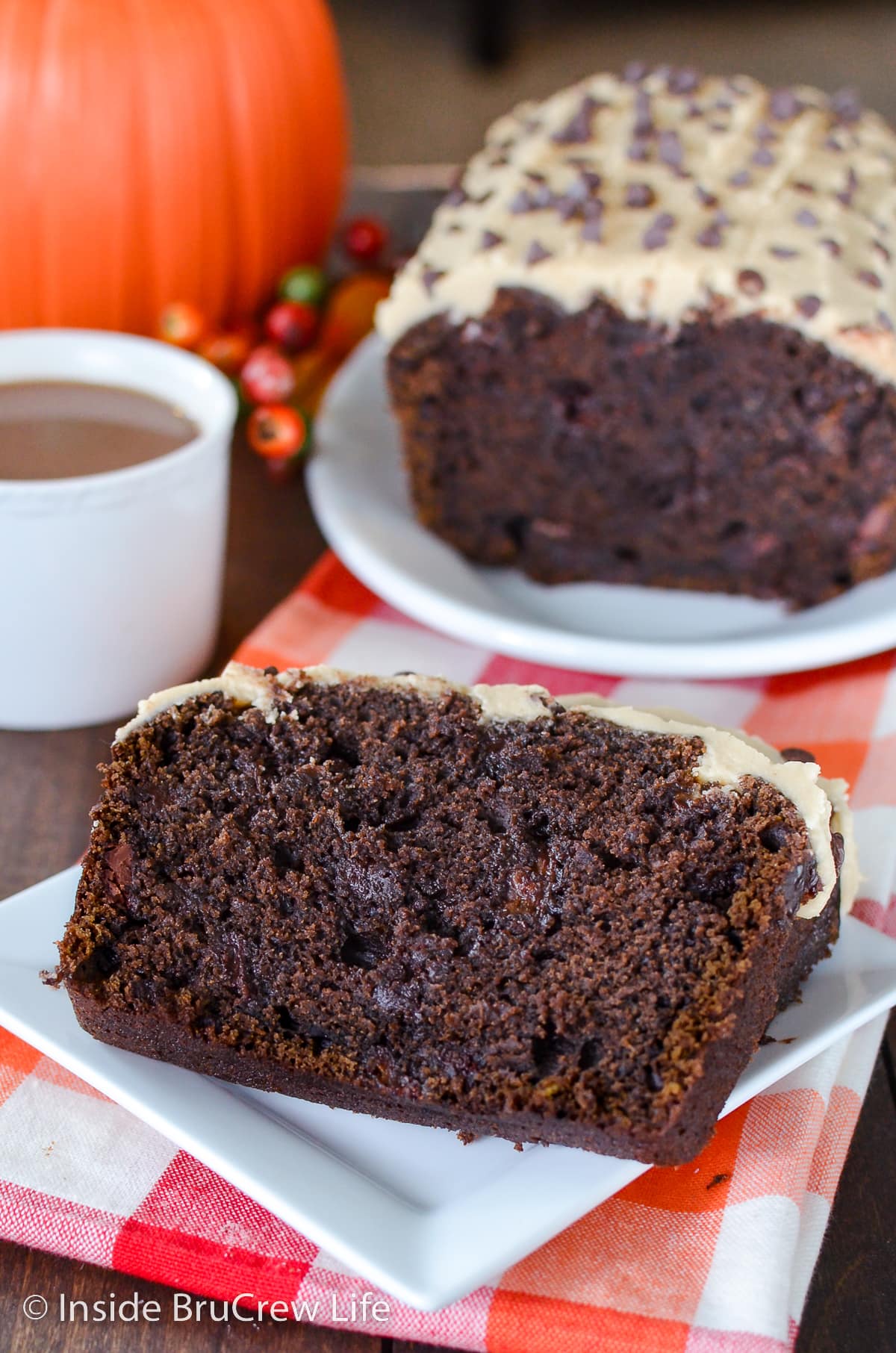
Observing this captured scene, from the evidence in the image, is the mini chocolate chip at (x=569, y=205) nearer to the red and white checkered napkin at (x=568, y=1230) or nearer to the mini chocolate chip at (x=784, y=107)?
the mini chocolate chip at (x=784, y=107)

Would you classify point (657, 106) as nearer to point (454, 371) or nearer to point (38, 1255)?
point (454, 371)

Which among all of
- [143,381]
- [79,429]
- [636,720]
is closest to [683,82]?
[143,381]

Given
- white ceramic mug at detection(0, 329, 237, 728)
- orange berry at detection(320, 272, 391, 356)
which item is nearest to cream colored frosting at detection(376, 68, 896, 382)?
orange berry at detection(320, 272, 391, 356)

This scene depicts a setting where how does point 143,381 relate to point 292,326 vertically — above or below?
above

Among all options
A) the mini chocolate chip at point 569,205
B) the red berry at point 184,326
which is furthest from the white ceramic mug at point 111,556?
the mini chocolate chip at point 569,205

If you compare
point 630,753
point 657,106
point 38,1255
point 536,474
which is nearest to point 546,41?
point 657,106

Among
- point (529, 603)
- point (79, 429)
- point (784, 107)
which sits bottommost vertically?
point (529, 603)

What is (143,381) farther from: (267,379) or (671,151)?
(671,151)
